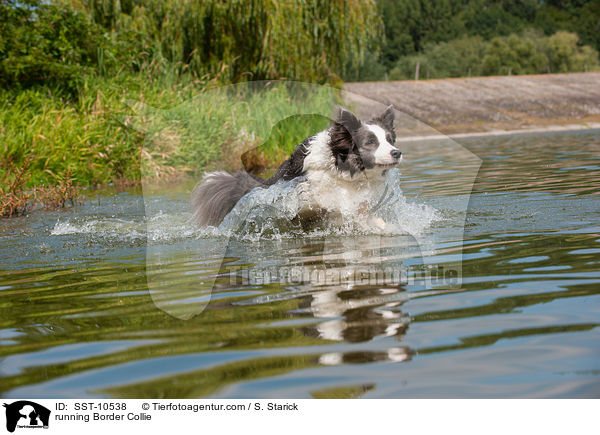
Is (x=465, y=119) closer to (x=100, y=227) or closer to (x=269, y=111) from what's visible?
(x=269, y=111)

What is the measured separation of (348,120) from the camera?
6.44 meters

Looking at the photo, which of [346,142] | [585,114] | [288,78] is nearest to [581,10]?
[585,114]

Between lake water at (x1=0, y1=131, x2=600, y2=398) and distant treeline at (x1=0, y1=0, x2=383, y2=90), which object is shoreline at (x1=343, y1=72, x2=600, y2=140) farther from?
lake water at (x1=0, y1=131, x2=600, y2=398)

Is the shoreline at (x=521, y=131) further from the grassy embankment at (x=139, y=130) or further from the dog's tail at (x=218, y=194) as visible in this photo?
the dog's tail at (x=218, y=194)

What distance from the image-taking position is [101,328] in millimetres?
3354

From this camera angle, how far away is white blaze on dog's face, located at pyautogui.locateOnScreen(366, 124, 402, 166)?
6.11 metres

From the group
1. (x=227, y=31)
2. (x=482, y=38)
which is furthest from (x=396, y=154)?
(x=482, y=38)

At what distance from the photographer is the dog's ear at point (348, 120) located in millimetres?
6437

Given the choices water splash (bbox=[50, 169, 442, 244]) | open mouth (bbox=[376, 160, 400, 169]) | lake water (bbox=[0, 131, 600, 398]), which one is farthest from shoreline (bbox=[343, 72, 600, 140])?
lake water (bbox=[0, 131, 600, 398])

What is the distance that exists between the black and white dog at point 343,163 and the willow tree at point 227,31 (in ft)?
33.2

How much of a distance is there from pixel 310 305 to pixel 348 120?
324 centimetres

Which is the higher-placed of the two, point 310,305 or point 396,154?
point 396,154

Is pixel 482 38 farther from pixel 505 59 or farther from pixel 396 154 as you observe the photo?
pixel 396 154
